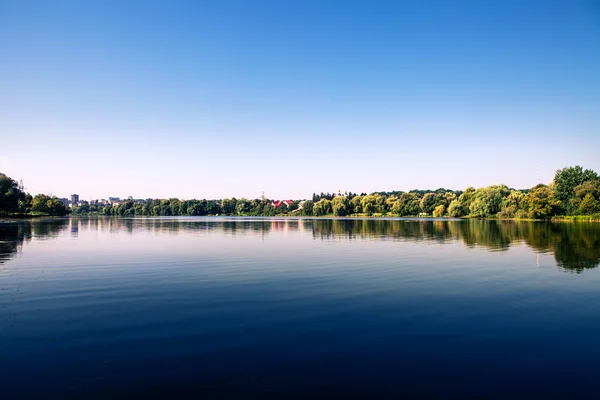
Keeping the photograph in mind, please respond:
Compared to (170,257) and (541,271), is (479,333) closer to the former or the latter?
(541,271)

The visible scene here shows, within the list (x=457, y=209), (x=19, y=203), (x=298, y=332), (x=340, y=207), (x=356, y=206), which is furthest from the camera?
(x=356, y=206)

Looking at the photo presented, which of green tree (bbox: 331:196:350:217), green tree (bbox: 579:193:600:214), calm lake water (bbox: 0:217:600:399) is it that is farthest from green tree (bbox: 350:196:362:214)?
calm lake water (bbox: 0:217:600:399)

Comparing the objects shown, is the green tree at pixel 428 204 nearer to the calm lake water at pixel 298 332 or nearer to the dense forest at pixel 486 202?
the dense forest at pixel 486 202

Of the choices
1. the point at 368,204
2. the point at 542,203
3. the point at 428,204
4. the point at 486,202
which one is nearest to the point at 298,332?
the point at 542,203

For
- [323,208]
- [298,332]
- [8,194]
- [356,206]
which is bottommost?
[298,332]

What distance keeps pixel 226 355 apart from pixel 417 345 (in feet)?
13.7

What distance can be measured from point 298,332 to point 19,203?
11733cm

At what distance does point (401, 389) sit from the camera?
676 centimetres

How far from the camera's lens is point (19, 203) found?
102 metres

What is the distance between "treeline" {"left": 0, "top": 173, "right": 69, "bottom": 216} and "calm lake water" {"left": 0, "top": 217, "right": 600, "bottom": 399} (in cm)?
8737

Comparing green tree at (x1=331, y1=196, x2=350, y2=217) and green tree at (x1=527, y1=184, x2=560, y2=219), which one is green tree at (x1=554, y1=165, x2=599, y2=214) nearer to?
green tree at (x1=527, y1=184, x2=560, y2=219)

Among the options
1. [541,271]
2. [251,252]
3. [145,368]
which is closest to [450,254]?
[541,271]

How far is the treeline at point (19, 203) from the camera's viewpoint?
290 ft

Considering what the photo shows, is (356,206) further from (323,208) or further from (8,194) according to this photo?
(8,194)
